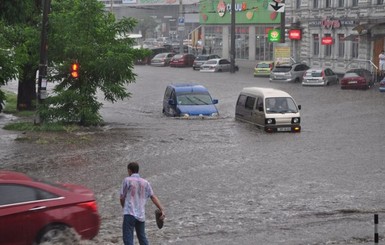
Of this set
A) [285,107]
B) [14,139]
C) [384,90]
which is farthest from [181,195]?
[384,90]

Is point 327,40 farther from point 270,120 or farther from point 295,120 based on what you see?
point 270,120

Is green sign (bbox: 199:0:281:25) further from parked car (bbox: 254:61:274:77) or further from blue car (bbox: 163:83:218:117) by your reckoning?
blue car (bbox: 163:83:218:117)

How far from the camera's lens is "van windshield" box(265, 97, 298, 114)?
90.7 ft

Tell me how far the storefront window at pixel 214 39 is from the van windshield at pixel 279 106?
58.6 meters

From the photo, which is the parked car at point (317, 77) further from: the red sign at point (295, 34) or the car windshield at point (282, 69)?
the red sign at point (295, 34)

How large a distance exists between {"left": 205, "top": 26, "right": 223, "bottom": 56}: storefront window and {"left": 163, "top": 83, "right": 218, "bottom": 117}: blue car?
179ft

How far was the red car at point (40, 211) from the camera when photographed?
10312mm

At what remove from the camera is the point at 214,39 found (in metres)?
87.8

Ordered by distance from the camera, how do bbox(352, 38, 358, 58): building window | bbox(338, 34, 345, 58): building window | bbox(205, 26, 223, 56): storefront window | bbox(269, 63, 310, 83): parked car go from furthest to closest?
bbox(205, 26, 223, 56): storefront window, bbox(338, 34, 345, 58): building window, bbox(352, 38, 358, 58): building window, bbox(269, 63, 310, 83): parked car

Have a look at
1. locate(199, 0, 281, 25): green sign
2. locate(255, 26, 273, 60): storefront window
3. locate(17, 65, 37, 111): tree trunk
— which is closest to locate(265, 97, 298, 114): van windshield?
locate(17, 65, 37, 111): tree trunk

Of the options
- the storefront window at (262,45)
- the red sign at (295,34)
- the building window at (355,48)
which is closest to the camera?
the building window at (355,48)

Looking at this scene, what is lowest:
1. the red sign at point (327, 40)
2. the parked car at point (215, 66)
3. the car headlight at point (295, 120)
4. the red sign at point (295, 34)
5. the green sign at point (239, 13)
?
the parked car at point (215, 66)

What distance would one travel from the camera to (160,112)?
36969 millimetres

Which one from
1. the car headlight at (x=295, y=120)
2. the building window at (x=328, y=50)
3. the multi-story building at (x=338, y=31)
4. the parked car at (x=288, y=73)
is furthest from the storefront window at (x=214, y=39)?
the car headlight at (x=295, y=120)
